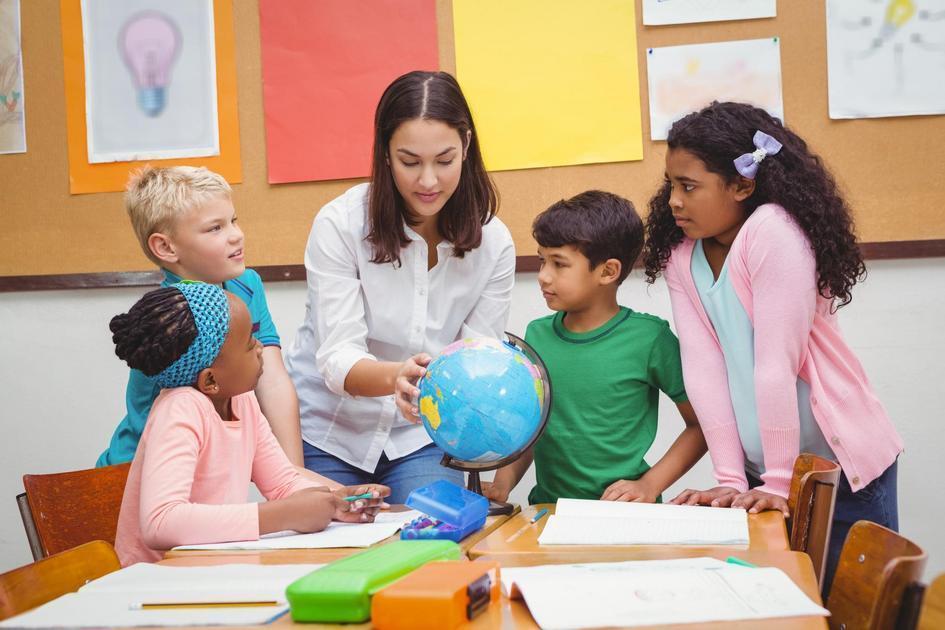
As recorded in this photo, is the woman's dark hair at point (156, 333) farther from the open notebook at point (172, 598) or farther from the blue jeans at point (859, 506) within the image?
the blue jeans at point (859, 506)

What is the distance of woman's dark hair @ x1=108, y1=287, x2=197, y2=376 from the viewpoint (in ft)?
5.35

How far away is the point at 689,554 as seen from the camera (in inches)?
54.4

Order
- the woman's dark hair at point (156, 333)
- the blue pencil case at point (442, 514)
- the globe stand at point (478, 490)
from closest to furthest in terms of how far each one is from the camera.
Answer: the blue pencil case at point (442, 514) → the woman's dark hair at point (156, 333) → the globe stand at point (478, 490)

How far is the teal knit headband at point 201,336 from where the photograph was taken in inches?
65.4

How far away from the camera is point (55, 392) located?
3256mm

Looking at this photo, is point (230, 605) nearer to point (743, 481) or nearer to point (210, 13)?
point (743, 481)

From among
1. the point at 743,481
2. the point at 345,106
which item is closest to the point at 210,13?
the point at 345,106

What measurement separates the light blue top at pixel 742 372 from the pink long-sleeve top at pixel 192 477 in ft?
3.16

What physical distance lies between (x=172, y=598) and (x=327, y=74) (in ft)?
7.23

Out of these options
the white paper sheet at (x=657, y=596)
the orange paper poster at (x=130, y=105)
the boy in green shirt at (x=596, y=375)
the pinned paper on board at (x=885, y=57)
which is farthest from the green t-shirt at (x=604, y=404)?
the orange paper poster at (x=130, y=105)

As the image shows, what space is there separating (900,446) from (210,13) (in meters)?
2.47

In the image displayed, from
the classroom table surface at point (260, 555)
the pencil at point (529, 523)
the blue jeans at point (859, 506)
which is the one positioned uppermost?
the classroom table surface at point (260, 555)

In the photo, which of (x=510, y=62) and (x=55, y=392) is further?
(x=55, y=392)

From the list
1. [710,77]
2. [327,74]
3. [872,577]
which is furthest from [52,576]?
[710,77]
